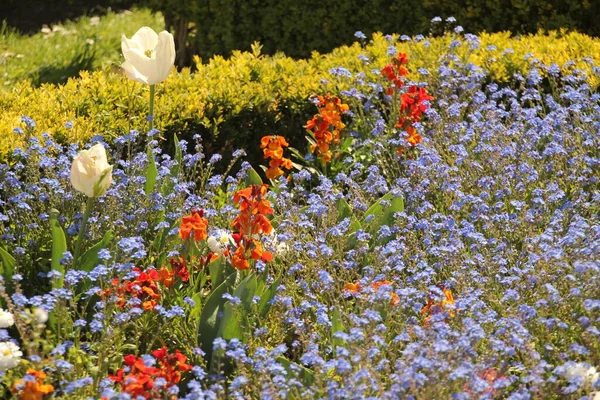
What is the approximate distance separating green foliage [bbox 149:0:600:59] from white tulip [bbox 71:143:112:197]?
15.2ft

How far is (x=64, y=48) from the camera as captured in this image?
920cm

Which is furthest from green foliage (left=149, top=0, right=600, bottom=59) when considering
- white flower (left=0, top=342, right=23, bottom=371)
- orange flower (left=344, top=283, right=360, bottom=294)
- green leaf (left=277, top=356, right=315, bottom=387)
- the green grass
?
white flower (left=0, top=342, right=23, bottom=371)

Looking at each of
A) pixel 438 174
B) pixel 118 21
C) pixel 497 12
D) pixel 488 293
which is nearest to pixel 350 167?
pixel 438 174

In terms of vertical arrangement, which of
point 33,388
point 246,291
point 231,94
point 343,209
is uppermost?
point 231,94

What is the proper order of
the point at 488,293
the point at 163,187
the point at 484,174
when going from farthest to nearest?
the point at 484,174 < the point at 163,187 < the point at 488,293

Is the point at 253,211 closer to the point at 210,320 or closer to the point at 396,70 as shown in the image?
the point at 210,320

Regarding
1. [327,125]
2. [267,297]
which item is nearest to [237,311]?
[267,297]

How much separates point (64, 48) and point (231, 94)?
14.4ft

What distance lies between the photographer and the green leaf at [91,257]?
371cm

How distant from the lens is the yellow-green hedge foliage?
4922mm

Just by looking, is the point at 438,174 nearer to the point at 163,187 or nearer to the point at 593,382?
the point at 163,187

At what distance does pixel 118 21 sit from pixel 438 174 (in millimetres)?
6795

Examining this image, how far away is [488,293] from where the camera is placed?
12.0 feet

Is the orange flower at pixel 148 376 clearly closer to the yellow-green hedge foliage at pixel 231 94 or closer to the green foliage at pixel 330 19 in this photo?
the yellow-green hedge foliage at pixel 231 94
